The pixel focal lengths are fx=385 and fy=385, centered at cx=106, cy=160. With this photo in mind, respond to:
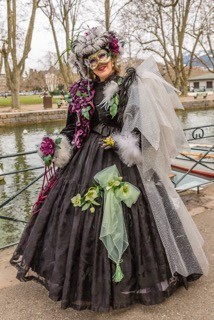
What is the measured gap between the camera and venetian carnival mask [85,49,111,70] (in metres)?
2.34

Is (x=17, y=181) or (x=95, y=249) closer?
(x=95, y=249)

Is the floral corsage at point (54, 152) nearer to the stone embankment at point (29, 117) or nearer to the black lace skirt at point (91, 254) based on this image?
the black lace skirt at point (91, 254)

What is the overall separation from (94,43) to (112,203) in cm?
98

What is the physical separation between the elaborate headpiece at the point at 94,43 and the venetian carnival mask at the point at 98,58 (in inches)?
0.9

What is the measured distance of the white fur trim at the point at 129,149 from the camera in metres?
2.17

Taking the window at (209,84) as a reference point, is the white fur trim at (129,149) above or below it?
below

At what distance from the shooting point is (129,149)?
85.4 inches

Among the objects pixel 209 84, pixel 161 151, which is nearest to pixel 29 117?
pixel 161 151

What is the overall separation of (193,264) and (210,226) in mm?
1126

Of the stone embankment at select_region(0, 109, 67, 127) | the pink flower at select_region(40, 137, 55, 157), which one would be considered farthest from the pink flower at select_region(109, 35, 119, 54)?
the stone embankment at select_region(0, 109, 67, 127)

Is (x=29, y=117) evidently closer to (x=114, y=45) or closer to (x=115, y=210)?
(x=114, y=45)

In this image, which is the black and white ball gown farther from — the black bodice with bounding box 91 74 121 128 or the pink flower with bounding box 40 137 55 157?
the pink flower with bounding box 40 137 55 157

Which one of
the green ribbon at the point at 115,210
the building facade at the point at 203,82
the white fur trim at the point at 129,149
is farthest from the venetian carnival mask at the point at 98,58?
the building facade at the point at 203,82

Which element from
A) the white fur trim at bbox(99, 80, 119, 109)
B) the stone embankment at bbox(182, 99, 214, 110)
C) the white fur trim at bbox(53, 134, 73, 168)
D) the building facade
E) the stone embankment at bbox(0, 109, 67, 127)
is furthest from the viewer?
the building facade
